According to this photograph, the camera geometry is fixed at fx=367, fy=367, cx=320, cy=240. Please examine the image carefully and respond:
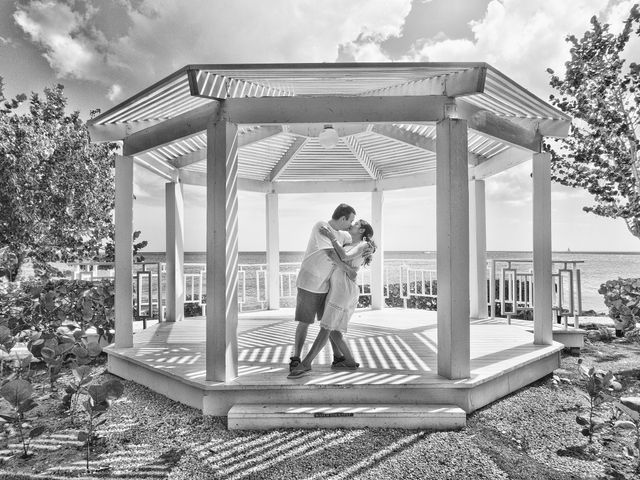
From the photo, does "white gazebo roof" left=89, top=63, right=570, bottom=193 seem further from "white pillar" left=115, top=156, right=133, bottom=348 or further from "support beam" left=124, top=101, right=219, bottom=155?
"white pillar" left=115, top=156, right=133, bottom=348

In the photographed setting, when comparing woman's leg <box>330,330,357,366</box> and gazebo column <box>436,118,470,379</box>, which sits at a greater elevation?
gazebo column <box>436,118,470,379</box>

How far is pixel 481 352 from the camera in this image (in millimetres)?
4098

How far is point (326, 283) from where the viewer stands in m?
3.35

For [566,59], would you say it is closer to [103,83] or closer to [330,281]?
[330,281]

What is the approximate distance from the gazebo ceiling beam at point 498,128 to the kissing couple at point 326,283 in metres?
1.37

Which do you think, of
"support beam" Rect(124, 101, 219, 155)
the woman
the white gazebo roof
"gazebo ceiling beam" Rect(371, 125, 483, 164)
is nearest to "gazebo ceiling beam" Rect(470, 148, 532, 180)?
the white gazebo roof

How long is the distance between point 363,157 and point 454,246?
11.8 feet

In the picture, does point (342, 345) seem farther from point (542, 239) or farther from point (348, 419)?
point (542, 239)

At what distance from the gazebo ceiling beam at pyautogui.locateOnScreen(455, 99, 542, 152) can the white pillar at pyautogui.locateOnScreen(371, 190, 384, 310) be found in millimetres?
3319

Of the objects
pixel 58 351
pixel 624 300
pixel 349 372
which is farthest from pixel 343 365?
pixel 624 300

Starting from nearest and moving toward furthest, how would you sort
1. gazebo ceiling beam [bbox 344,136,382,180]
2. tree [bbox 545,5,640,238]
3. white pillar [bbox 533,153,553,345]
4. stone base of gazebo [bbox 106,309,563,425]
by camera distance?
stone base of gazebo [bbox 106,309,563,425], white pillar [bbox 533,153,553,345], gazebo ceiling beam [bbox 344,136,382,180], tree [bbox 545,5,640,238]

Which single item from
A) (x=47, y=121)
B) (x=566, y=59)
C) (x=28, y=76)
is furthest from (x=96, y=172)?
(x=566, y=59)

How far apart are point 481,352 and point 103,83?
1934 cm

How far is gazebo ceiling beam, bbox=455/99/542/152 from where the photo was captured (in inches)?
132
